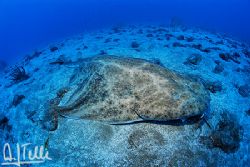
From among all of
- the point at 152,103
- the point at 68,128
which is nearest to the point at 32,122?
the point at 68,128

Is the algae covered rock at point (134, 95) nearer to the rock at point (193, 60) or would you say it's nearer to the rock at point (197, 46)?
the rock at point (193, 60)

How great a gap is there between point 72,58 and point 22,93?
3268 millimetres

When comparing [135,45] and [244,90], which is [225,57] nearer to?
[244,90]

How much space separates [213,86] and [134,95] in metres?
4.25

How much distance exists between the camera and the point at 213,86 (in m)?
9.00

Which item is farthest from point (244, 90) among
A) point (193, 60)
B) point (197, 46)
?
point (197, 46)

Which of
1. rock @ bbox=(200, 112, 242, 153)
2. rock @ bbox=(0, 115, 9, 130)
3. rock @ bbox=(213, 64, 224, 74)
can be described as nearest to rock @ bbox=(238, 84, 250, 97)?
rock @ bbox=(213, 64, 224, 74)

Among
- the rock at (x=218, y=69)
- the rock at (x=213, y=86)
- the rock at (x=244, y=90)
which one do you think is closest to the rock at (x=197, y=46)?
the rock at (x=218, y=69)

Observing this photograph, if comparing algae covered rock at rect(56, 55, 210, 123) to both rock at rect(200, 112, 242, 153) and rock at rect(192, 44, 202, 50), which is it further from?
rock at rect(192, 44, 202, 50)

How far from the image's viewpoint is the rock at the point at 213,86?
887 centimetres

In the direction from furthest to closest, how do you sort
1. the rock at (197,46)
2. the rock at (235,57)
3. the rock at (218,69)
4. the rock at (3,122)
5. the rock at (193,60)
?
the rock at (197,46), the rock at (235,57), the rock at (193,60), the rock at (218,69), the rock at (3,122)

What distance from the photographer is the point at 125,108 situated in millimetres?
5938

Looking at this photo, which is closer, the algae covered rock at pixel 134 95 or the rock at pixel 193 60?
the algae covered rock at pixel 134 95

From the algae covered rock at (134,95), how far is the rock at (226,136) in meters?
1.36
